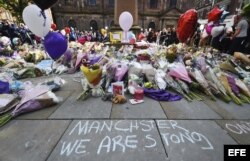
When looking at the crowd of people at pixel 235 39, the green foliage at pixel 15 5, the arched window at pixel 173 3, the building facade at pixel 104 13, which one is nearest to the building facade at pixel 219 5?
the building facade at pixel 104 13

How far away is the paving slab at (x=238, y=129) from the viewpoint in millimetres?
2176

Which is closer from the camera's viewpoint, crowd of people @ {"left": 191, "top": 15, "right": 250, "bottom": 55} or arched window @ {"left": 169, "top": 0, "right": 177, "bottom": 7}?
crowd of people @ {"left": 191, "top": 15, "right": 250, "bottom": 55}

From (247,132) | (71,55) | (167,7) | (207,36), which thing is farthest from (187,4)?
(247,132)

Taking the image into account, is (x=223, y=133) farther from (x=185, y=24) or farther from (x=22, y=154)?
(x=185, y=24)

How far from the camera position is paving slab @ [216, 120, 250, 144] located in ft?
7.14

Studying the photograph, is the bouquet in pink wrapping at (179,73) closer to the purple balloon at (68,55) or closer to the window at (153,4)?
the purple balloon at (68,55)

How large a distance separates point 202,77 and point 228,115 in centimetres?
Result: 110

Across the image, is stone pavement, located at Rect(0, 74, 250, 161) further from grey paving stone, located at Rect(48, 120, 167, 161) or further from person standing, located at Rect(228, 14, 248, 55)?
person standing, located at Rect(228, 14, 248, 55)

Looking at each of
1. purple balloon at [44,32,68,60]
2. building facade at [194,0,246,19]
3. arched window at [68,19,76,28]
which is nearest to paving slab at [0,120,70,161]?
purple balloon at [44,32,68,60]

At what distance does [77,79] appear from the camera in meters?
4.64

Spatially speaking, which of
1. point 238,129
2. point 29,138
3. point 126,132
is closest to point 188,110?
point 238,129

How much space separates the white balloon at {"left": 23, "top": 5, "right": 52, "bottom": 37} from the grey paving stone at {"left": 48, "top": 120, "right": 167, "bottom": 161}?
2.53 metres

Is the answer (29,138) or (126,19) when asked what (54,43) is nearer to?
(29,138)

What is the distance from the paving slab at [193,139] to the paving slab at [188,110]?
0.53 feet
